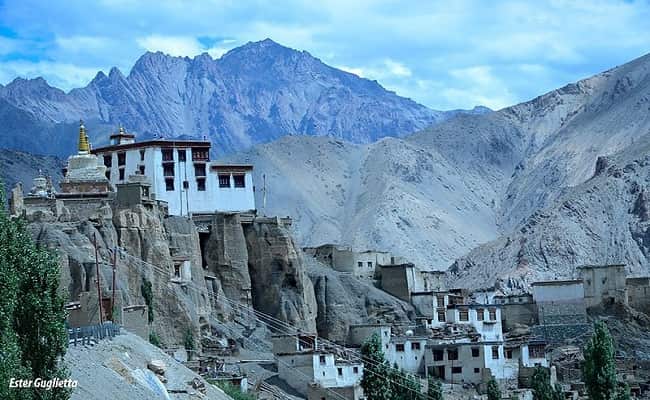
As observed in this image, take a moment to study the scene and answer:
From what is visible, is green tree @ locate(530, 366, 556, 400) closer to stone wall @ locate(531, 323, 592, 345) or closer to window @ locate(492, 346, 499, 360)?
window @ locate(492, 346, 499, 360)

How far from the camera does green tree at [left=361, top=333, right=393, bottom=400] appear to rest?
53562 millimetres

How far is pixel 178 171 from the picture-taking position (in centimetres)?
6919

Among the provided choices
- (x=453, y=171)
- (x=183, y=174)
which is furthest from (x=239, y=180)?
(x=453, y=171)

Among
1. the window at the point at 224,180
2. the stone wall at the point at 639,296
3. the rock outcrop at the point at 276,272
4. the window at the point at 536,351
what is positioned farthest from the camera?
the stone wall at the point at 639,296

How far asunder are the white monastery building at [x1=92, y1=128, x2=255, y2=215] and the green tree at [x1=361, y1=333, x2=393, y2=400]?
15682mm

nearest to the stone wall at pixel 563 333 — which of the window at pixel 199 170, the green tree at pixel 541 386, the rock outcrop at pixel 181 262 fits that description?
the rock outcrop at pixel 181 262

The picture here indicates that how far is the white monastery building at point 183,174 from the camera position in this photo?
6844 centimetres

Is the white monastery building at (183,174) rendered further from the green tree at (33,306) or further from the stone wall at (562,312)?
the green tree at (33,306)

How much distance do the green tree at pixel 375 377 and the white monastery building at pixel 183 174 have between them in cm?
1568

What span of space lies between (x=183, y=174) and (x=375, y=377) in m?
19.8

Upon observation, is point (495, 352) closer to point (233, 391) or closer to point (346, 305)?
point (346, 305)

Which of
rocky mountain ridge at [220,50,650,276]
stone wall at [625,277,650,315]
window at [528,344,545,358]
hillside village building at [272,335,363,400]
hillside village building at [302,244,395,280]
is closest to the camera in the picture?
hillside village building at [272,335,363,400]

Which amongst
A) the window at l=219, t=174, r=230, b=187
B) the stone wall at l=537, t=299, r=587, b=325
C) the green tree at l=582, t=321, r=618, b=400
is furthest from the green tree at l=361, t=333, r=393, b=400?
the stone wall at l=537, t=299, r=587, b=325

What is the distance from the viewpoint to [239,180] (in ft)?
232
